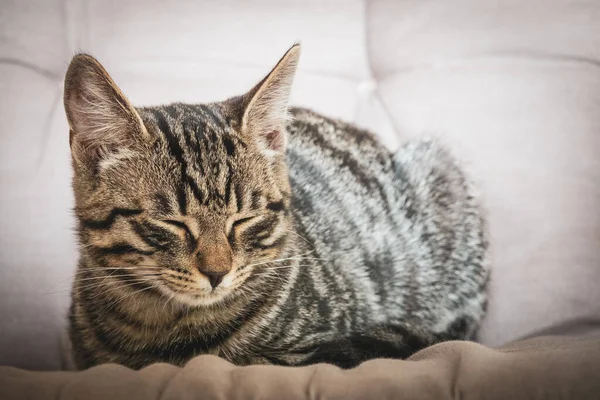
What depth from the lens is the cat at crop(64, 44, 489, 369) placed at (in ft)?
2.51

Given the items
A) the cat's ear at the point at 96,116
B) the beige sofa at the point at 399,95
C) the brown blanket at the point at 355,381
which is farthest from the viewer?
the beige sofa at the point at 399,95

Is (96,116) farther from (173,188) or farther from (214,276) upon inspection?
(214,276)

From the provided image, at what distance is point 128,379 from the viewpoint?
648mm

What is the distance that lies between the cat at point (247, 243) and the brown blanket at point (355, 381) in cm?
13

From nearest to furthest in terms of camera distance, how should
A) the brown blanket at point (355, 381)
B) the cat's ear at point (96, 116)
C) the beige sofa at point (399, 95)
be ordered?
the brown blanket at point (355, 381) → the cat's ear at point (96, 116) → the beige sofa at point (399, 95)

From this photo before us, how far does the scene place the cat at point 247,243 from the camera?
764 mm

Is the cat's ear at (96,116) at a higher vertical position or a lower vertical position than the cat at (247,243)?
higher

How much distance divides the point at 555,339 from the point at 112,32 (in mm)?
780

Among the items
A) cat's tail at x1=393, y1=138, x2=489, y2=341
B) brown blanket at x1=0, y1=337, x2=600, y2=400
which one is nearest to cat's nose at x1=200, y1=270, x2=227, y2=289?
brown blanket at x1=0, y1=337, x2=600, y2=400

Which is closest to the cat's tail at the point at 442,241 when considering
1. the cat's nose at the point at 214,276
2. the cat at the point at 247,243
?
the cat at the point at 247,243

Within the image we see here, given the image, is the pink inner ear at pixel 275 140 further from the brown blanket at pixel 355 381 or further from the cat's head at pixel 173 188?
the brown blanket at pixel 355 381

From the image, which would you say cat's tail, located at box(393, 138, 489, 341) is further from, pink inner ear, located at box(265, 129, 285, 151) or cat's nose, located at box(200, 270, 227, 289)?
cat's nose, located at box(200, 270, 227, 289)

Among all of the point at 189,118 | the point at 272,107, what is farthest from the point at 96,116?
the point at 272,107

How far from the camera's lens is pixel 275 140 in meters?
0.88
